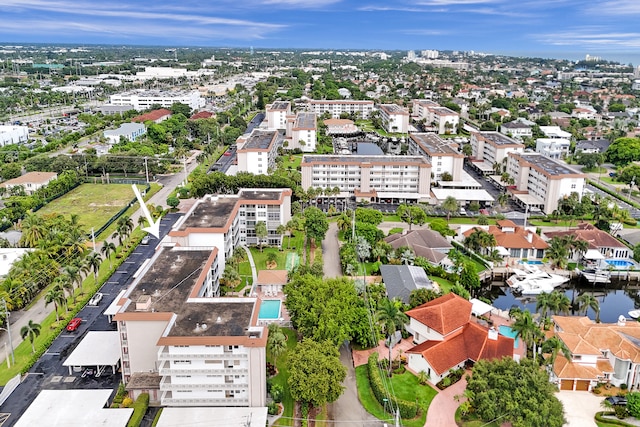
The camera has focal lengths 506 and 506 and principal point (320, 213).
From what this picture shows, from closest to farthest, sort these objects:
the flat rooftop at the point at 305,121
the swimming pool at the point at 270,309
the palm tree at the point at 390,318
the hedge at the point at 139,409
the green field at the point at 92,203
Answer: the hedge at the point at 139,409 → the palm tree at the point at 390,318 → the swimming pool at the point at 270,309 → the green field at the point at 92,203 → the flat rooftop at the point at 305,121

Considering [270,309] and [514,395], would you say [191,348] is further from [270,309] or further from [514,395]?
[514,395]

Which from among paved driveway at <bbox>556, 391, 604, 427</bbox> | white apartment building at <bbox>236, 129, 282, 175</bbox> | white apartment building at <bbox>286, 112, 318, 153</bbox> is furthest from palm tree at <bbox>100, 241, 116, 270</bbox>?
white apartment building at <bbox>286, 112, 318, 153</bbox>

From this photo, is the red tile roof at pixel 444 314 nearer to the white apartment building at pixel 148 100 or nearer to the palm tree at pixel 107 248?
A: the palm tree at pixel 107 248

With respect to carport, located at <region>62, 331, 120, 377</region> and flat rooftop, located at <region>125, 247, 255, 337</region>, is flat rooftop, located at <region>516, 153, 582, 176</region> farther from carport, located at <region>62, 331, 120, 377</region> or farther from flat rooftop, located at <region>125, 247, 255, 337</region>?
carport, located at <region>62, 331, 120, 377</region>

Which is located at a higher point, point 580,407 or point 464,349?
point 464,349

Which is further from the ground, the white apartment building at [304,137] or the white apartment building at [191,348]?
the white apartment building at [304,137]

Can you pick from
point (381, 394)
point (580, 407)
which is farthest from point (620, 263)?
point (381, 394)

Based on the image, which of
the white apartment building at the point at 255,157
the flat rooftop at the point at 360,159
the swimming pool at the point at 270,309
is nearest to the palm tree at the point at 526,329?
the swimming pool at the point at 270,309
